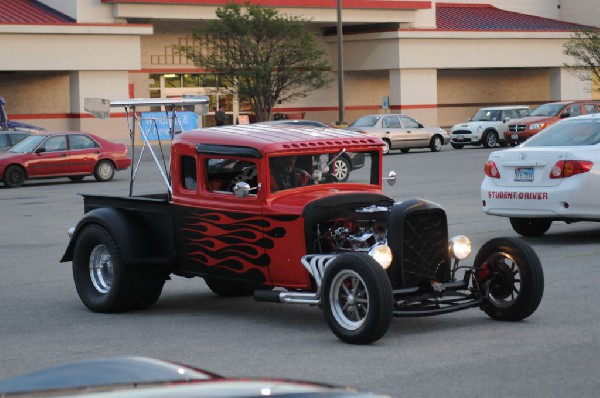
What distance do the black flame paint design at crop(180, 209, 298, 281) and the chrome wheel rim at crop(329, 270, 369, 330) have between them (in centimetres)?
85

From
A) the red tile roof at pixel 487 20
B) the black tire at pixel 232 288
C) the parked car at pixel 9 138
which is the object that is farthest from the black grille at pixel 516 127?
the black tire at pixel 232 288

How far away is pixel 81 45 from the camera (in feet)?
162

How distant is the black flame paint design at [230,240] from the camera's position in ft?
33.8

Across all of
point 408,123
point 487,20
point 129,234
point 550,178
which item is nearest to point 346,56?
point 487,20

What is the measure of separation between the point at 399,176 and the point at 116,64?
2259cm

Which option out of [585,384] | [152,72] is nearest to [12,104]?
[152,72]

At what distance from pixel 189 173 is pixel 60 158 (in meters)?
20.7

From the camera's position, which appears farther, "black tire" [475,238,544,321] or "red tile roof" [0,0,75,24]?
"red tile roof" [0,0,75,24]

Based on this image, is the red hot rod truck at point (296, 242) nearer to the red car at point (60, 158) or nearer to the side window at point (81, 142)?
the red car at point (60, 158)

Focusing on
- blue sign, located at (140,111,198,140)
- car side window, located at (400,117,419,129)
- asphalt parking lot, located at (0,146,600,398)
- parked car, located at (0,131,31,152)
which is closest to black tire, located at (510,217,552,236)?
asphalt parking lot, located at (0,146,600,398)

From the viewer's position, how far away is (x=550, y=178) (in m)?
15.2

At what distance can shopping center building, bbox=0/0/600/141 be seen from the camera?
49.7 meters

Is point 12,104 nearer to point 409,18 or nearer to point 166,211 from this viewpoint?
point 409,18

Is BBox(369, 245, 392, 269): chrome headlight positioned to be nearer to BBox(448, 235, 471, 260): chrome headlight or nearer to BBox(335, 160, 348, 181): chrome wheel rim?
BBox(448, 235, 471, 260): chrome headlight
